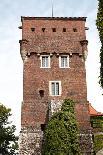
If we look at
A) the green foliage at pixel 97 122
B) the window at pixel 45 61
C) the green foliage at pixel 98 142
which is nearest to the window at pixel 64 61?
the window at pixel 45 61

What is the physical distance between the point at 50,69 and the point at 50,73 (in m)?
0.32

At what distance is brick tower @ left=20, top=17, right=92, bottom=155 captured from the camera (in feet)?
103

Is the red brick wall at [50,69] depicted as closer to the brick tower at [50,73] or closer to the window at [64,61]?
the brick tower at [50,73]

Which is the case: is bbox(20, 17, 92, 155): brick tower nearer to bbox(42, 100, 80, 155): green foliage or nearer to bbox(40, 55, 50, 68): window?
bbox(40, 55, 50, 68): window

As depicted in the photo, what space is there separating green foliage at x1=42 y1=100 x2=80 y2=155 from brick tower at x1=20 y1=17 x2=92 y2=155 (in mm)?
1876

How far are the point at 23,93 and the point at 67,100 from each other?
3.76 metres

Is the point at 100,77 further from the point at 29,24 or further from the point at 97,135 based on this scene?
the point at 29,24

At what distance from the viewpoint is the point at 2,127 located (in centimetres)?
4222

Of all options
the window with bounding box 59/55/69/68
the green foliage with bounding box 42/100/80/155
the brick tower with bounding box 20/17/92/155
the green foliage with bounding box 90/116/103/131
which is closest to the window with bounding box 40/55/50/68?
the brick tower with bounding box 20/17/92/155

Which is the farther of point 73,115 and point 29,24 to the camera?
point 29,24

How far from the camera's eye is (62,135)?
93.0 ft

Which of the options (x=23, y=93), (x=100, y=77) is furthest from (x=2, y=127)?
(x=100, y=77)

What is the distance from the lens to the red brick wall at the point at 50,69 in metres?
32.2

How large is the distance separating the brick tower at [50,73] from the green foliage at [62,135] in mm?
1876
